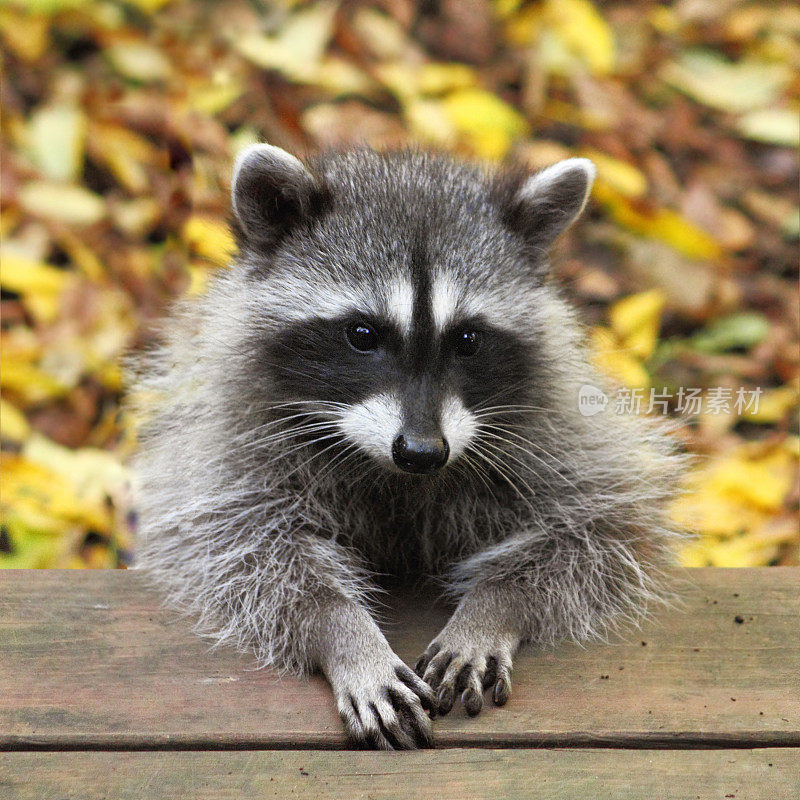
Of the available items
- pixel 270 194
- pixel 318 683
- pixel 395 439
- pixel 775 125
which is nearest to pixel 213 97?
pixel 270 194

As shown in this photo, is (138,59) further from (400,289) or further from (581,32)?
(400,289)

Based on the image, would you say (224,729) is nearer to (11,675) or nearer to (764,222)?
(11,675)

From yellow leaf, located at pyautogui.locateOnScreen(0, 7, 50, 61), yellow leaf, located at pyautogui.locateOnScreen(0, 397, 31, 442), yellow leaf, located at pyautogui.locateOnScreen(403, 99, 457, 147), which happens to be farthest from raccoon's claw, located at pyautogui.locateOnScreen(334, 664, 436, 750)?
yellow leaf, located at pyautogui.locateOnScreen(0, 7, 50, 61)

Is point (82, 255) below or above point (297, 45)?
below

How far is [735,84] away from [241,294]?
2.41m

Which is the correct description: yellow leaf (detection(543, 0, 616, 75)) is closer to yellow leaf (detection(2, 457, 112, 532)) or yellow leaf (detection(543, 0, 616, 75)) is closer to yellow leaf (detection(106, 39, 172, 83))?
yellow leaf (detection(106, 39, 172, 83))

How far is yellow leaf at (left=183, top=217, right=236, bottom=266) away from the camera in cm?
197

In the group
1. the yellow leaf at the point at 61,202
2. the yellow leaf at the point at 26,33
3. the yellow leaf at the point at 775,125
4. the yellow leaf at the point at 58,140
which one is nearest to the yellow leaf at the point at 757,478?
the yellow leaf at the point at 775,125

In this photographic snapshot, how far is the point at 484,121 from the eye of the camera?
3.18 m

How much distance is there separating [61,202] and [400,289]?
218cm

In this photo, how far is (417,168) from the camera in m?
1.88

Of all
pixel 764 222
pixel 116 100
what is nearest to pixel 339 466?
pixel 116 100

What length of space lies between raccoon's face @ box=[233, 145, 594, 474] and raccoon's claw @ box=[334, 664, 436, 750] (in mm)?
320

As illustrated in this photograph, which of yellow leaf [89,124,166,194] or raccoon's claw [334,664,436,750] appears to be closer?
raccoon's claw [334,664,436,750]
